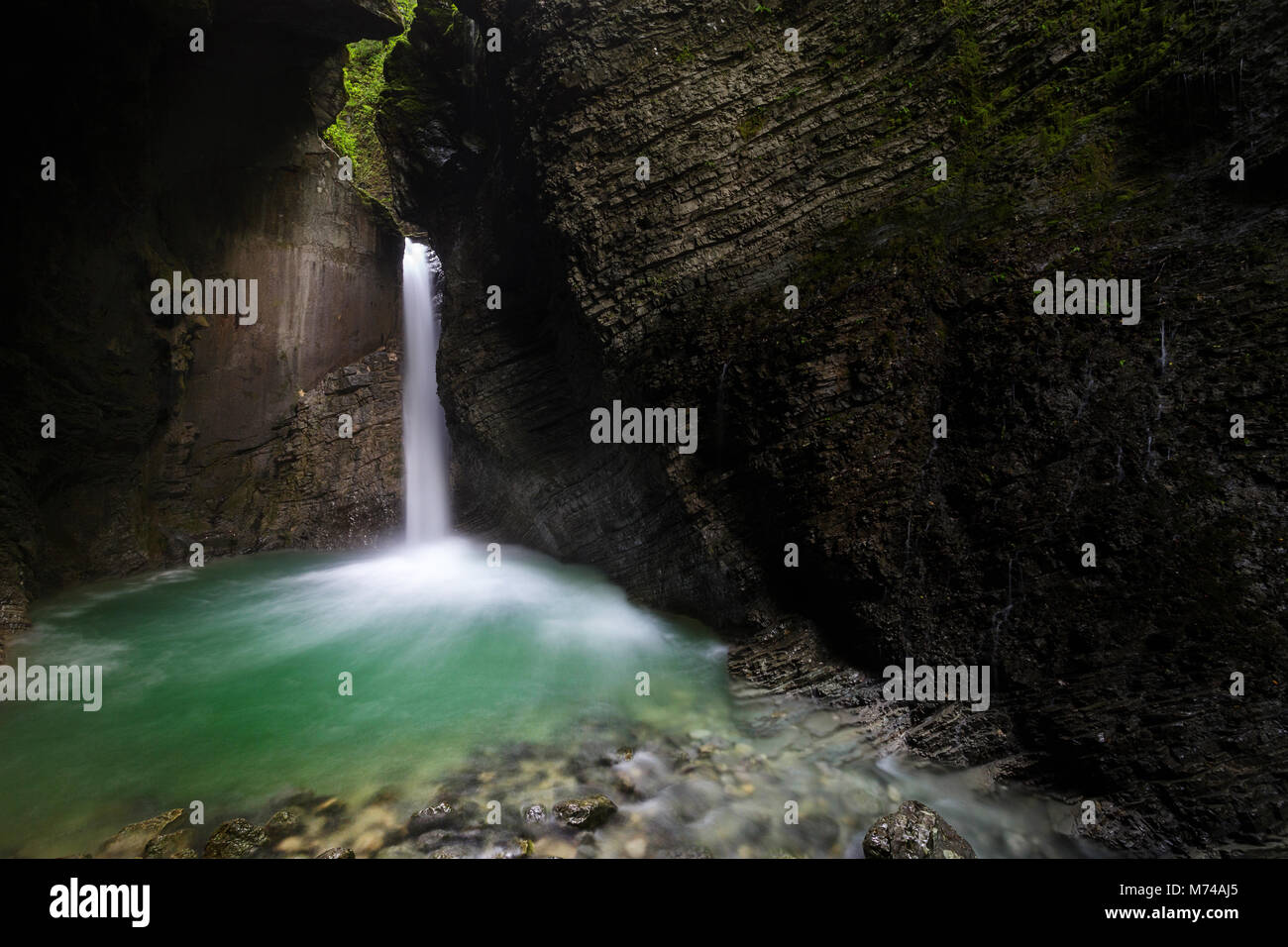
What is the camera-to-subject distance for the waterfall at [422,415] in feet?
47.0

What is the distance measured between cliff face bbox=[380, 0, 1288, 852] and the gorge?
0.04 metres

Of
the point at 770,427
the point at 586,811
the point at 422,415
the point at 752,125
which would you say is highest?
the point at 752,125

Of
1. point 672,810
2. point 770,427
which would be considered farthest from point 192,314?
point 672,810

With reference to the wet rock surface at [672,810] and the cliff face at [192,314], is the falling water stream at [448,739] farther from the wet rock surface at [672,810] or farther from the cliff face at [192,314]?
the cliff face at [192,314]

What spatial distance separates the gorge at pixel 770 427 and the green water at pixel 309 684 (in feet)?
0.23

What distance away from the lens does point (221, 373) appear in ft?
44.5

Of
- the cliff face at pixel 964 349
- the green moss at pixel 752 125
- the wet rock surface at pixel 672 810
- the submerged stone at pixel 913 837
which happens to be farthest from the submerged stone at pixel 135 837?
the green moss at pixel 752 125

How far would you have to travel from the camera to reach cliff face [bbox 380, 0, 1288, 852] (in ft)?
16.4

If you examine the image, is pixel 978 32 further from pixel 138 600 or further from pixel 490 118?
pixel 138 600

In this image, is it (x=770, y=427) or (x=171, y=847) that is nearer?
(x=171, y=847)

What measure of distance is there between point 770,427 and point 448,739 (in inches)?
190

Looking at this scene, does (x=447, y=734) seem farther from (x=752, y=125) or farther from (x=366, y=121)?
(x=366, y=121)

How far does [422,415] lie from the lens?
15.0 metres
